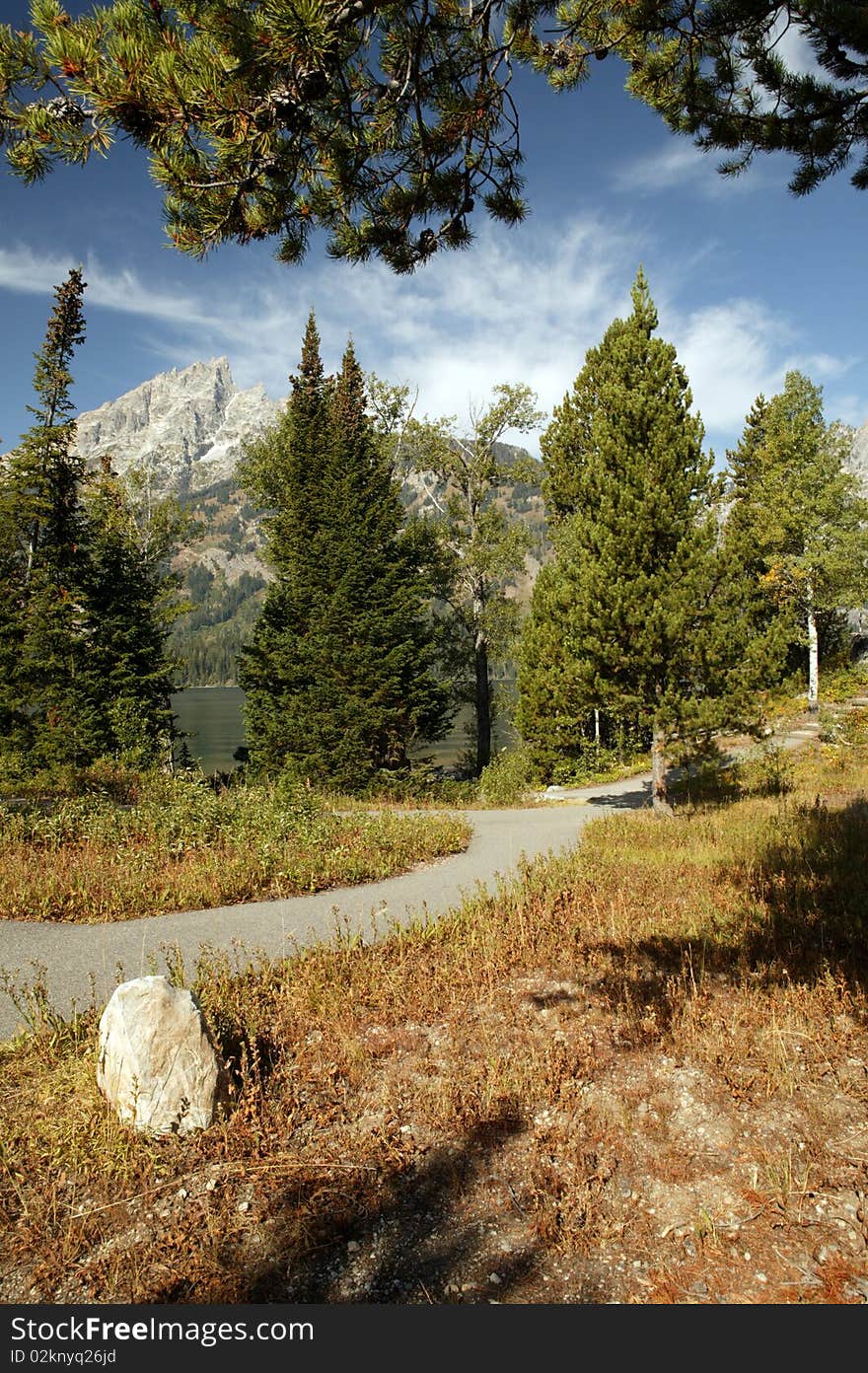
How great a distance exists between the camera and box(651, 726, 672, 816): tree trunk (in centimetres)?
1370

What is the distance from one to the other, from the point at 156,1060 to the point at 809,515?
29.7 m

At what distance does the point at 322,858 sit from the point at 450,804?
30.6ft

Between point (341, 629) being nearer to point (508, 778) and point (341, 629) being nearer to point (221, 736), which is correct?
point (508, 778)

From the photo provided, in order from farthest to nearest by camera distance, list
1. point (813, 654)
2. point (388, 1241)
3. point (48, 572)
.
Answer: point (813, 654), point (48, 572), point (388, 1241)

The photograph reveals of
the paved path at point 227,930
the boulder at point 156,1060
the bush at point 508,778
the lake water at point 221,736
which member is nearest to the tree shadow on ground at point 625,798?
the bush at point 508,778

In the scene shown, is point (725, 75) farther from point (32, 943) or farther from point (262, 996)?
point (32, 943)

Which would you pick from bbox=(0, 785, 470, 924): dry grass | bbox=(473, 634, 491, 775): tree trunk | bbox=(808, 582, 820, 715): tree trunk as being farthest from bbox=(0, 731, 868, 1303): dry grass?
bbox=(473, 634, 491, 775): tree trunk

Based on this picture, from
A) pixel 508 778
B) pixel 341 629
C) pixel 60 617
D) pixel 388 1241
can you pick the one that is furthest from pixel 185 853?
pixel 60 617

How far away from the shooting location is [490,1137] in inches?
154

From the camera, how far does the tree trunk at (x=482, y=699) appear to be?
99.7ft

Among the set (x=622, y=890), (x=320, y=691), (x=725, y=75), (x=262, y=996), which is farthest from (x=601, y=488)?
(x=320, y=691)

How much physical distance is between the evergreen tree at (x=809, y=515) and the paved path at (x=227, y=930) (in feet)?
69.5

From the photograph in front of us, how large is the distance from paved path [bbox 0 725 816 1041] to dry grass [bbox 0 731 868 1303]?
65 cm

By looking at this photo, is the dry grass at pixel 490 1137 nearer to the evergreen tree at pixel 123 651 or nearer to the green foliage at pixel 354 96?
the green foliage at pixel 354 96
